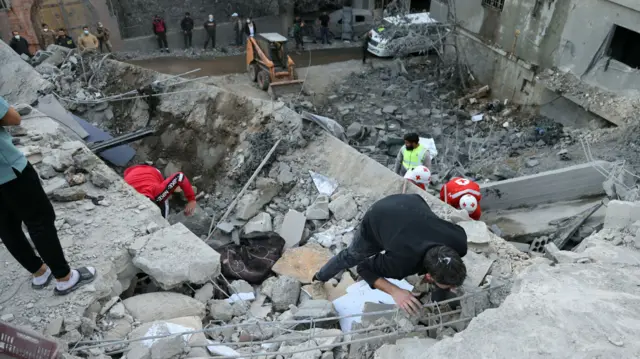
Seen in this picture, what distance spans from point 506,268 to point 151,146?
7.76 metres

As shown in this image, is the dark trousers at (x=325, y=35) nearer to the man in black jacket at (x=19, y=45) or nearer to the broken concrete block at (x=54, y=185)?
the man in black jacket at (x=19, y=45)

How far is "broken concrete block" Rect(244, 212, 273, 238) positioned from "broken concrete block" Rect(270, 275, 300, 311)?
55.2 inches

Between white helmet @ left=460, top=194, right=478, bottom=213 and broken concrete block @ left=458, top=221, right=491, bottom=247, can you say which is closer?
broken concrete block @ left=458, top=221, right=491, bottom=247

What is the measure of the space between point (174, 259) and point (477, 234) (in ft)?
10.2

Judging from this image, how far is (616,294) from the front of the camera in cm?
288

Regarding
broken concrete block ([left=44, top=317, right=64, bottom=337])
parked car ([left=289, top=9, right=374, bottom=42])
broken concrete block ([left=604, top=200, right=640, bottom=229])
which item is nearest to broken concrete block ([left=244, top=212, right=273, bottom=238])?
broken concrete block ([left=44, top=317, right=64, bottom=337])

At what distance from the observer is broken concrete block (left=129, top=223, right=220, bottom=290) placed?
13.7ft

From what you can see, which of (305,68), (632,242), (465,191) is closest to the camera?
(632,242)

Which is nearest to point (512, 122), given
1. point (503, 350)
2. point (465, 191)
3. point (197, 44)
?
point (465, 191)

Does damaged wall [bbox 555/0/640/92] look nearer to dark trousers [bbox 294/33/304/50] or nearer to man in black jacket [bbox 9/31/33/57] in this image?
dark trousers [bbox 294/33/304/50]

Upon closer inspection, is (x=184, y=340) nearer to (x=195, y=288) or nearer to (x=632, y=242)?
(x=195, y=288)

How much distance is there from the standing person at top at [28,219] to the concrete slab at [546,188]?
6.21 meters

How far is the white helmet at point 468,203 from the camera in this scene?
5867 mm

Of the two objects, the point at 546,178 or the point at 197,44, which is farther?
the point at 197,44
